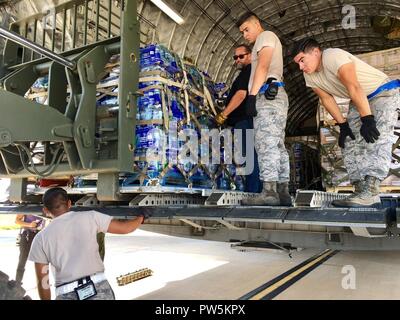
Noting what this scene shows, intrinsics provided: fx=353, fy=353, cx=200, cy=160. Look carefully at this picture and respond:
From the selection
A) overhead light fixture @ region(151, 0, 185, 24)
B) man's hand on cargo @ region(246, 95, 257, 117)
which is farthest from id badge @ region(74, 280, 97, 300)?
overhead light fixture @ region(151, 0, 185, 24)

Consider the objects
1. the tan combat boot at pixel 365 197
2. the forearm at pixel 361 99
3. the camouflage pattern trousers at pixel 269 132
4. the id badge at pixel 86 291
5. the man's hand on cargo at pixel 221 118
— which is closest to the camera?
the id badge at pixel 86 291

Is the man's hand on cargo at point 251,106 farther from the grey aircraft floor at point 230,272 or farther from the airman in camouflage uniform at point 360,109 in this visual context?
the grey aircraft floor at point 230,272

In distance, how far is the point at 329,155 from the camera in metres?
6.98

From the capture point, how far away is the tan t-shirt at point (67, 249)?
266 cm

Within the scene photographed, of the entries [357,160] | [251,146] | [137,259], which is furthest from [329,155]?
[137,259]

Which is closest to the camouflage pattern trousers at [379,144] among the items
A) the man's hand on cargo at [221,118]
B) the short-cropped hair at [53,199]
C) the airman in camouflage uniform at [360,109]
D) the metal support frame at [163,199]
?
the airman in camouflage uniform at [360,109]

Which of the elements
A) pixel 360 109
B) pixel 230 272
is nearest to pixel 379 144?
pixel 360 109

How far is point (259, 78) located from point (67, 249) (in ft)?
7.36

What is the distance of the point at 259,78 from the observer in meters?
3.35

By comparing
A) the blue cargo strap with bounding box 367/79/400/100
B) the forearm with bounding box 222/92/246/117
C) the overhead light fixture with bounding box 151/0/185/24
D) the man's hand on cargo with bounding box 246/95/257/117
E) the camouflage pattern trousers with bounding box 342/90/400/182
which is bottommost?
the camouflage pattern trousers with bounding box 342/90/400/182

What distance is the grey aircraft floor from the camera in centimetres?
459

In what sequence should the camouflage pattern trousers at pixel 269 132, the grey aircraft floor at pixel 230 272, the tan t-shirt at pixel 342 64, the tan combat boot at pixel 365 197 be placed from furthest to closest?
the grey aircraft floor at pixel 230 272, the camouflage pattern trousers at pixel 269 132, the tan t-shirt at pixel 342 64, the tan combat boot at pixel 365 197

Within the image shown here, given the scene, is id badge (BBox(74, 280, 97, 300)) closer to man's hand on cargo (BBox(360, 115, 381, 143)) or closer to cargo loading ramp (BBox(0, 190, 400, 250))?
cargo loading ramp (BBox(0, 190, 400, 250))

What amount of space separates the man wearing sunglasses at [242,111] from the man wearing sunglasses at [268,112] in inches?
21.7
